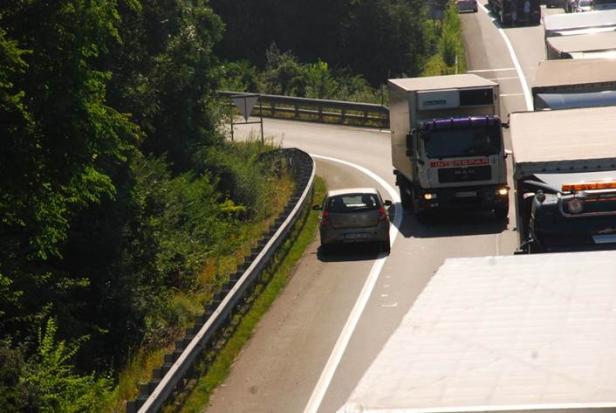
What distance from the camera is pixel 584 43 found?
3512 centimetres

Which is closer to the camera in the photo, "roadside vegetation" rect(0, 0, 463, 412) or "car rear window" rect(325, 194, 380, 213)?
"roadside vegetation" rect(0, 0, 463, 412)

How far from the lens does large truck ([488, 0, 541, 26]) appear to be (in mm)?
78438

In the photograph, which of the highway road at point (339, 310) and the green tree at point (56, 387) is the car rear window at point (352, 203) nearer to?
the highway road at point (339, 310)

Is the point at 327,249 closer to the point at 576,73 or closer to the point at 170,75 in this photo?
the point at 576,73

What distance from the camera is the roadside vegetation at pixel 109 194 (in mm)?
17516

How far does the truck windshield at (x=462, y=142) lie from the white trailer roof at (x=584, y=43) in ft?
17.3

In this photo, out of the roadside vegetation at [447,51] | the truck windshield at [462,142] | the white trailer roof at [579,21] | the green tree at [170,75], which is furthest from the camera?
the roadside vegetation at [447,51]

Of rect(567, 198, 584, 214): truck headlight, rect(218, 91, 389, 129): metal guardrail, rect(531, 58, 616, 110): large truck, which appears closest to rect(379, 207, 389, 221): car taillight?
rect(531, 58, 616, 110): large truck

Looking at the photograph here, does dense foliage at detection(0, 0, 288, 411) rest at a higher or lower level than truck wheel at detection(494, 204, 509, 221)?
higher

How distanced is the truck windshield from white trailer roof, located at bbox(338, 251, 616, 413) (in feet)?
65.2

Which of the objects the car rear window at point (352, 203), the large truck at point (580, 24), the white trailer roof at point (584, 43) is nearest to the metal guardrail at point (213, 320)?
the car rear window at point (352, 203)

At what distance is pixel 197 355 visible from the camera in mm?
18781

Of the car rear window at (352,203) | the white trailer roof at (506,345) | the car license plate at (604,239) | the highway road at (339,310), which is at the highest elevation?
the white trailer roof at (506,345)

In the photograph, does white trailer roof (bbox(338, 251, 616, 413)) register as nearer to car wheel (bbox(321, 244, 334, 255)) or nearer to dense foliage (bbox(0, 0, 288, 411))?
dense foliage (bbox(0, 0, 288, 411))
